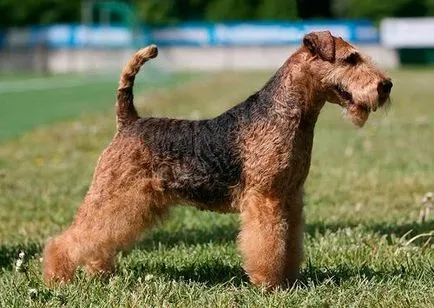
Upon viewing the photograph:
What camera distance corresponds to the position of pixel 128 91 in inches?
186

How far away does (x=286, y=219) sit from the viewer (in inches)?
171

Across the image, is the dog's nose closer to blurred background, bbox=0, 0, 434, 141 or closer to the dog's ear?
the dog's ear

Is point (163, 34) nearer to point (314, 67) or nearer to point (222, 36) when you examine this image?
point (222, 36)

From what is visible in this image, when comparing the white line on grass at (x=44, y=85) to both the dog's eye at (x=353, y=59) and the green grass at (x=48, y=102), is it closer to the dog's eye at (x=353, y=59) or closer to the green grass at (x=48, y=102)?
the green grass at (x=48, y=102)

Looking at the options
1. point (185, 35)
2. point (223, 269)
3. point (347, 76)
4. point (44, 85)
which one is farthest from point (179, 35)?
point (347, 76)

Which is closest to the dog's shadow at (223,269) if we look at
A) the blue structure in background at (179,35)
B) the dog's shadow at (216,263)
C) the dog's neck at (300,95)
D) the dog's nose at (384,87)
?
the dog's shadow at (216,263)

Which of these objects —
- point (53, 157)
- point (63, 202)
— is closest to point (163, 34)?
point (53, 157)

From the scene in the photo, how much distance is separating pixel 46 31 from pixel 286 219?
3845cm

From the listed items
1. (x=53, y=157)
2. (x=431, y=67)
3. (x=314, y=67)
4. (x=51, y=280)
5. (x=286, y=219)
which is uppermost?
(x=314, y=67)

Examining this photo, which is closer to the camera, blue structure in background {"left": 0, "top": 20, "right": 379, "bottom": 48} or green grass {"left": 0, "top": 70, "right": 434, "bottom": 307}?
green grass {"left": 0, "top": 70, "right": 434, "bottom": 307}

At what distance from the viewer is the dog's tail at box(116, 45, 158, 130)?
4703 millimetres

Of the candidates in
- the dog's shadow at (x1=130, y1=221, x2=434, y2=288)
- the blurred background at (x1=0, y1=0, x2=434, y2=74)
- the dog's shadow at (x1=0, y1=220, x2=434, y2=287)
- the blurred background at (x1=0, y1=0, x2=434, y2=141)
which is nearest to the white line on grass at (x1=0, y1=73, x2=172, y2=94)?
the blurred background at (x1=0, y1=0, x2=434, y2=141)

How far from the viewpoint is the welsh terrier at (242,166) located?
4.26 m

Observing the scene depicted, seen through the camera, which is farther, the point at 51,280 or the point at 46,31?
the point at 46,31
